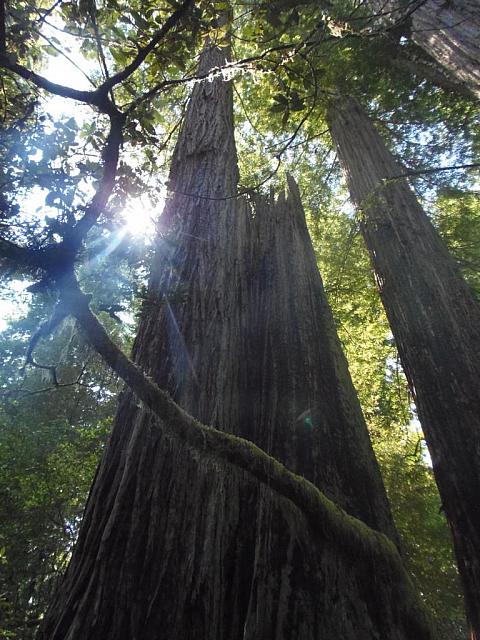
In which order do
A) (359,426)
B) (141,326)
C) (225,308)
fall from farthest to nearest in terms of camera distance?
(225,308) → (141,326) → (359,426)

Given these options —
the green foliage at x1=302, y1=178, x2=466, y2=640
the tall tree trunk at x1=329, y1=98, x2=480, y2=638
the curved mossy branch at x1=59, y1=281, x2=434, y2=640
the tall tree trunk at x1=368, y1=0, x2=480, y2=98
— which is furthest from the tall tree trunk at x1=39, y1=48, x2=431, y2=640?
the green foliage at x1=302, y1=178, x2=466, y2=640

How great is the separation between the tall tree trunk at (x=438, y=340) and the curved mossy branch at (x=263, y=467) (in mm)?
1517

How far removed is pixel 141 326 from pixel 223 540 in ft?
3.55

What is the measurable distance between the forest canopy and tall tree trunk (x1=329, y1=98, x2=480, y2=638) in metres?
0.15

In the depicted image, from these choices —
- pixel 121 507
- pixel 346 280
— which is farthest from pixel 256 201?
pixel 346 280

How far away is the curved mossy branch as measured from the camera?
99cm

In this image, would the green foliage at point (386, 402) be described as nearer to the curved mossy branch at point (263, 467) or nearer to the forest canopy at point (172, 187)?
the forest canopy at point (172, 187)

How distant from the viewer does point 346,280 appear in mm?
7312

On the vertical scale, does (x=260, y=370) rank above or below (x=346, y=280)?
below

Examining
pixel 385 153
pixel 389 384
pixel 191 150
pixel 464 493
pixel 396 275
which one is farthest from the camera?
pixel 389 384

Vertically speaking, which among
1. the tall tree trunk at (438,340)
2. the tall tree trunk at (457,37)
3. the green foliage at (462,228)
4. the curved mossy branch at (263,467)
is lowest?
the curved mossy branch at (263,467)

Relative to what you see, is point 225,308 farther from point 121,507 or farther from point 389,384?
point 389,384

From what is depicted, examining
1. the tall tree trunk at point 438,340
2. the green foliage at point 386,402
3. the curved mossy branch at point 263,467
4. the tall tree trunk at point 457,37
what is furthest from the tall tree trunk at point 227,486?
the green foliage at point 386,402

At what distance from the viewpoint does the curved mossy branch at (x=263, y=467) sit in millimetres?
994
